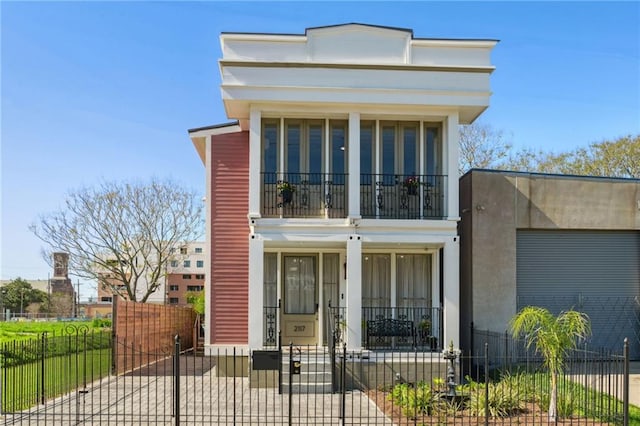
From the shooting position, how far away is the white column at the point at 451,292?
43.3 ft

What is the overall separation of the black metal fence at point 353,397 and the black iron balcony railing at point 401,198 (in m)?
3.28

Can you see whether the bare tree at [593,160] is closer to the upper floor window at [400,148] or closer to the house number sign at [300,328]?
the upper floor window at [400,148]

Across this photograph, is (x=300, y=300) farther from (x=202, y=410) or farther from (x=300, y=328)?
(x=202, y=410)

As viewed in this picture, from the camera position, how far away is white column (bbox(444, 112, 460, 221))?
13.4m

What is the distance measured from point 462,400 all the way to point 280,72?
7.95 m

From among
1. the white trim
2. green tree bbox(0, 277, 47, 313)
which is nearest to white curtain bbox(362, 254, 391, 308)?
the white trim

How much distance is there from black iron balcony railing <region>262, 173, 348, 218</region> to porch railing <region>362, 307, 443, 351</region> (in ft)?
8.54

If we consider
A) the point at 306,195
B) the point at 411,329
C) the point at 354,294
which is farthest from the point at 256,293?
the point at 411,329

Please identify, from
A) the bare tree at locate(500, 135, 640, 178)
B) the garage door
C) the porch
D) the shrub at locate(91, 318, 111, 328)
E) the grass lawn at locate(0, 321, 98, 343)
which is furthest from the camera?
the shrub at locate(91, 318, 111, 328)

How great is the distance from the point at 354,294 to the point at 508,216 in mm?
4697

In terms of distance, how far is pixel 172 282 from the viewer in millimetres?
76375

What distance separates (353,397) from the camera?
11375 mm

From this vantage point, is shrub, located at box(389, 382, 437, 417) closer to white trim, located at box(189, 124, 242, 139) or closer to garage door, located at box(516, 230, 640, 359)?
garage door, located at box(516, 230, 640, 359)

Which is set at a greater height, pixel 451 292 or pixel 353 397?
pixel 451 292
